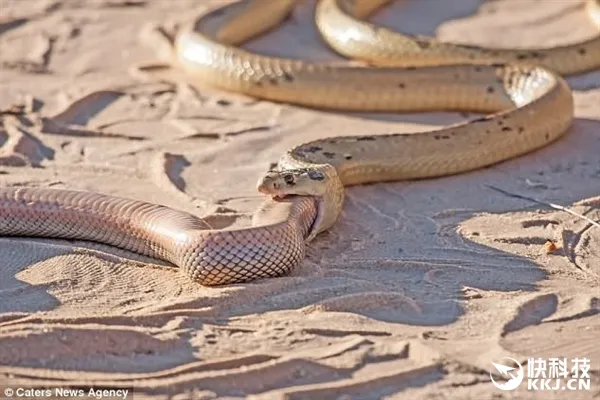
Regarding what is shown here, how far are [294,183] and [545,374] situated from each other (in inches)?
78.1

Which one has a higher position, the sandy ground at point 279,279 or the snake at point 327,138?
the snake at point 327,138

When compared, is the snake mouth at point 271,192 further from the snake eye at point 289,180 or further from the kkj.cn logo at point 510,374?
the kkj.cn logo at point 510,374

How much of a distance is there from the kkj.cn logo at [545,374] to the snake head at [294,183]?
5.87ft

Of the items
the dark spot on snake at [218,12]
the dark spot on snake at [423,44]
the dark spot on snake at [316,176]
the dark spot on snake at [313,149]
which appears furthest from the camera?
the dark spot on snake at [218,12]

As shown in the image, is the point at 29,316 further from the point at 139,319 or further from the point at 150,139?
the point at 150,139

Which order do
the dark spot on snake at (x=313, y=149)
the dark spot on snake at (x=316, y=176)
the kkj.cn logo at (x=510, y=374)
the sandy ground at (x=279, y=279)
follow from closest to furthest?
1. the kkj.cn logo at (x=510, y=374)
2. the sandy ground at (x=279, y=279)
3. the dark spot on snake at (x=316, y=176)
4. the dark spot on snake at (x=313, y=149)

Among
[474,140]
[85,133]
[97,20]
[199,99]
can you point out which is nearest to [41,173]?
[85,133]

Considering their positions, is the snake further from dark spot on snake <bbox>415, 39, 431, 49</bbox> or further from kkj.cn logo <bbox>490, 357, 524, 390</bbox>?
kkj.cn logo <bbox>490, 357, 524, 390</bbox>

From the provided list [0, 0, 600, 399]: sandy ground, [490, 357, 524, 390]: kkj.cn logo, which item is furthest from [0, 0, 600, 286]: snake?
[490, 357, 524, 390]: kkj.cn logo

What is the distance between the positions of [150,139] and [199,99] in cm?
97

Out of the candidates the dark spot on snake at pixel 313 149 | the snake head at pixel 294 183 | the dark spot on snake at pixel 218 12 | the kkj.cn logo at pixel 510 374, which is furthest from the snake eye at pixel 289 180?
the dark spot on snake at pixel 218 12

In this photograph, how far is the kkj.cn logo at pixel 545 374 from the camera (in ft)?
16.1

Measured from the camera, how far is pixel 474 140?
7.63 metres

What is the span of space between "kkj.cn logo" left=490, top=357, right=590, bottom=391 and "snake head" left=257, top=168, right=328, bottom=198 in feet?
5.87
